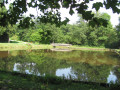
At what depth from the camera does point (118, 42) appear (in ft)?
120

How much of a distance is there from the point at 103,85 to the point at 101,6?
382cm

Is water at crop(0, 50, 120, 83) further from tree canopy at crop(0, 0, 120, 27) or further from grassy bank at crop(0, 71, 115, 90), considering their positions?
tree canopy at crop(0, 0, 120, 27)

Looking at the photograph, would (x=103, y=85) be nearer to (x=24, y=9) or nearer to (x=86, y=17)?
(x=86, y=17)

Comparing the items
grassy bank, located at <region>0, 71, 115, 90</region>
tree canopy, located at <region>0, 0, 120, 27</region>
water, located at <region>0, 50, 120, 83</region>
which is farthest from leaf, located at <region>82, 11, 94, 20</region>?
water, located at <region>0, 50, 120, 83</region>

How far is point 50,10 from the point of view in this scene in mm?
4332

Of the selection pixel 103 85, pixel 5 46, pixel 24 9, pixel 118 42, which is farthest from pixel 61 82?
pixel 118 42

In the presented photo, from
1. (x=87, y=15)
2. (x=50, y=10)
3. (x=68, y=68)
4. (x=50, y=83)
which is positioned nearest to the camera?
(x=87, y=15)

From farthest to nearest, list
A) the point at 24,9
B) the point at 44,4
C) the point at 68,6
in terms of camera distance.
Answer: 1. the point at 44,4
2. the point at 24,9
3. the point at 68,6

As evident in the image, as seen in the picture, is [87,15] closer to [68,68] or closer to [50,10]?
[50,10]

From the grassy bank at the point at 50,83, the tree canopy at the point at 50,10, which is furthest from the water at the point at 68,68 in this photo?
the tree canopy at the point at 50,10

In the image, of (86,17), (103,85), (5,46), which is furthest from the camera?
(5,46)

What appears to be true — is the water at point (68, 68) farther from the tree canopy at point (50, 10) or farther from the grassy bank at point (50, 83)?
the tree canopy at point (50, 10)

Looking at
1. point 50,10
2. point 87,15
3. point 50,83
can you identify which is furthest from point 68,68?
point 87,15

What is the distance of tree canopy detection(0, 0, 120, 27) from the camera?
308 centimetres
